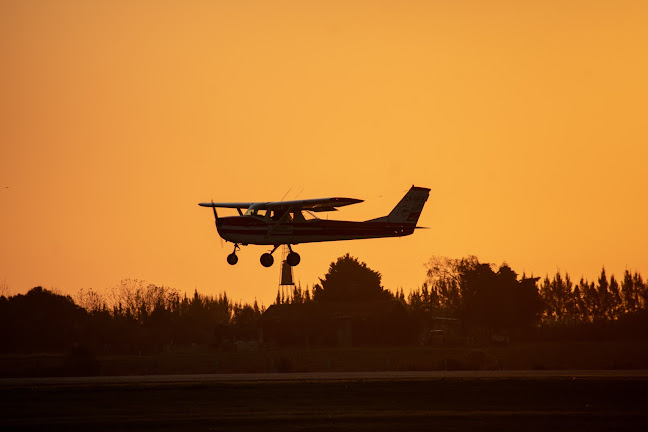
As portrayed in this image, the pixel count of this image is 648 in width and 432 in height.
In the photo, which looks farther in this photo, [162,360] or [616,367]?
[162,360]

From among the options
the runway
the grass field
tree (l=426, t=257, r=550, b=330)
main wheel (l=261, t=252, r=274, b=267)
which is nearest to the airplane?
main wheel (l=261, t=252, r=274, b=267)

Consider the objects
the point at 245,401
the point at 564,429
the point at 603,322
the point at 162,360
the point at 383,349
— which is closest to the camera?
the point at 564,429

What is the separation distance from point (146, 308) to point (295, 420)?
87927 mm

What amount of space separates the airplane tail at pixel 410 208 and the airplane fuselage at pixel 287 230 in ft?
6.04

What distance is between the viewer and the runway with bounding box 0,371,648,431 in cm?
4544

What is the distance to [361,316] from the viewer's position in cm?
11412

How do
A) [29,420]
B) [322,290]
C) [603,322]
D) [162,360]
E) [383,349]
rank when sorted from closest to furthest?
[29,420] < [162,360] < [383,349] < [603,322] < [322,290]

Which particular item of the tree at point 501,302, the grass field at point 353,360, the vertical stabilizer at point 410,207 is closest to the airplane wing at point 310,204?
the vertical stabilizer at point 410,207

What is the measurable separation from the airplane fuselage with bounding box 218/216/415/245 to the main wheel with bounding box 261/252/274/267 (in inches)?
38.7

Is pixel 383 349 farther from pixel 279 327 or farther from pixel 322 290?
pixel 322 290

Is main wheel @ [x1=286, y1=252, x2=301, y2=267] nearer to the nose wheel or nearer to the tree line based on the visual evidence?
the nose wheel

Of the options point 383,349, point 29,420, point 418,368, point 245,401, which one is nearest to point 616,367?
point 418,368

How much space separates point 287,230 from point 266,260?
7.16 feet

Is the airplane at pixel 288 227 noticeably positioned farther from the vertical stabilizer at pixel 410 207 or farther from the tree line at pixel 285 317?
the tree line at pixel 285 317
